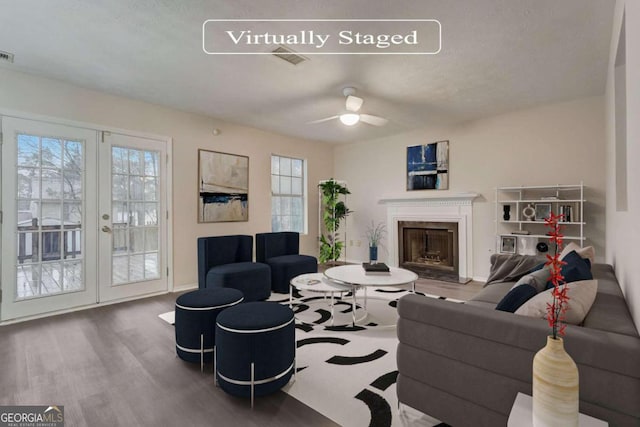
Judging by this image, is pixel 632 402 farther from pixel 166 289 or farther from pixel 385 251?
pixel 385 251

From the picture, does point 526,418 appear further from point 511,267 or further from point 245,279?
point 245,279

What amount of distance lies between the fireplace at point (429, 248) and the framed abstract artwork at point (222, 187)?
2941 mm

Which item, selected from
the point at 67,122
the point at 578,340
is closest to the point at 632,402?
the point at 578,340

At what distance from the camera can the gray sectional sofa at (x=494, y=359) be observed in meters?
1.08

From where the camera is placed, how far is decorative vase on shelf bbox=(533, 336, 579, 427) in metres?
0.92

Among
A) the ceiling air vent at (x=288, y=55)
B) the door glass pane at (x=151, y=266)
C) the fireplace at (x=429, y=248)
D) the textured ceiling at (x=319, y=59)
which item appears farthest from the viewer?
the fireplace at (x=429, y=248)

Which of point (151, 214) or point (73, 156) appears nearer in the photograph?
point (73, 156)

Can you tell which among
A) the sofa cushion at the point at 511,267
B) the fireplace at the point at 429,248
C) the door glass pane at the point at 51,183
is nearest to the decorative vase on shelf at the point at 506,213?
the fireplace at the point at 429,248

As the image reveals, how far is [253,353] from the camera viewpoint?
1818 millimetres

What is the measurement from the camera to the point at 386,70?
125 inches

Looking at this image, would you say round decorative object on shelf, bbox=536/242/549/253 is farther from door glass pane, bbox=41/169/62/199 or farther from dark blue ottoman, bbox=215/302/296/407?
door glass pane, bbox=41/169/62/199

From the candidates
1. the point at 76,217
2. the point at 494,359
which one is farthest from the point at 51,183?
the point at 494,359

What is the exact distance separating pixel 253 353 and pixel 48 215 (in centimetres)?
318

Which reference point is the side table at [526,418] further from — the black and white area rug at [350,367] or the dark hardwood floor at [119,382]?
the dark hardwood floor at [119,382]
